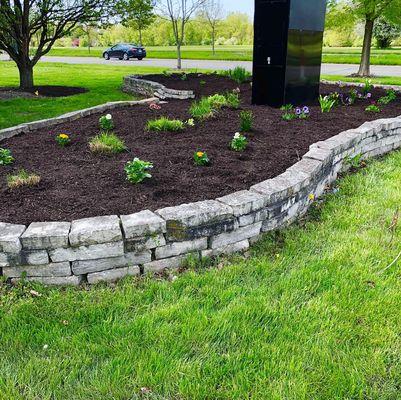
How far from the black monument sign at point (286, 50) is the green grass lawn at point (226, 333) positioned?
13.4 ft

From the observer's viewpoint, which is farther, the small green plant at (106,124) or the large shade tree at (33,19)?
the large shade tree at (33,19)

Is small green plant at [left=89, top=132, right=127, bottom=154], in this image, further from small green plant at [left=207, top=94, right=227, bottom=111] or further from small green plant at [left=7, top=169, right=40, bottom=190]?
small green plant at [left=207, top=94, right=227, bottom=111]

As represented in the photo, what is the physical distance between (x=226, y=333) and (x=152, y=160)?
2.23 metres

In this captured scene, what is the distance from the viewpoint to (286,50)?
6.21 meters

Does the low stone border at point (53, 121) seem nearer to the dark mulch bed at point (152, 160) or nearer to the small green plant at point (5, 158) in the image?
the dark mulch bed at point (152, 160)

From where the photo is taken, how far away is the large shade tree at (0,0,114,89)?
9680mm

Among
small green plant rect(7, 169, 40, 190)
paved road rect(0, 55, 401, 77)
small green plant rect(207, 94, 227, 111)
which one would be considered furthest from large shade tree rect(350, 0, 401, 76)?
small green plant rect(7, 169, 40, 190)

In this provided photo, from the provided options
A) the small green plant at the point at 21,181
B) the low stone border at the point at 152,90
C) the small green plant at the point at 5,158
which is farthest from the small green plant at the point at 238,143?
the low stone border at the point at 152,90

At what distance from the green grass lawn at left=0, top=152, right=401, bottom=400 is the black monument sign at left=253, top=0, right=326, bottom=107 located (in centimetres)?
410

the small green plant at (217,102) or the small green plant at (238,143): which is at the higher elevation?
the small green plant at (217,102)

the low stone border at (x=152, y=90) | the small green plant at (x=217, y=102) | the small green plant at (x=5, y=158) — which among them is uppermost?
the low stone border at (x=152, y=90)

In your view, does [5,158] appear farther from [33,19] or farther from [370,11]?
[370,11]

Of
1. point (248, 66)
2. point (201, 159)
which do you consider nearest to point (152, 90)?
point (201, 159)

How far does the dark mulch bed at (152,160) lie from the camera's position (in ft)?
10.1
